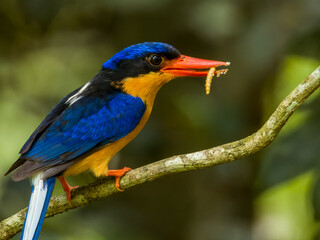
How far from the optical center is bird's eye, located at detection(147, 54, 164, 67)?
11.9 ft

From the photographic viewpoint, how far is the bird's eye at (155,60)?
11.9 feet

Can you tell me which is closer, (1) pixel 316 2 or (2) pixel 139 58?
(2) pixel 139 58

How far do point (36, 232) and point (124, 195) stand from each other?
164 cm

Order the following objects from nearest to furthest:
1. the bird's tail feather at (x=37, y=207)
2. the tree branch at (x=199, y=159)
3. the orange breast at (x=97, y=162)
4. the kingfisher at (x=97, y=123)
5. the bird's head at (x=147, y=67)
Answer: the tree branch at (x=199, y=159), the bird's tail feather at (x=37, y=207), the kingfisher at (x=97, y=123), the orange breast at (x=97, y=162), the bird's head at (x=147, y=67)

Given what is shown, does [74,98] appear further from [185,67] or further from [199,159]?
[199,159]

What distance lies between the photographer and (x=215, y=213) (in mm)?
4637

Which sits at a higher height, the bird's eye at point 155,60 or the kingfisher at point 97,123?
the bird's eye at point 155,60

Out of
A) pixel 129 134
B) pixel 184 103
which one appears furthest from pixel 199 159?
pixel 184 103

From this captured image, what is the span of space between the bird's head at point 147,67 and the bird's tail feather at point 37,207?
3.05 feet

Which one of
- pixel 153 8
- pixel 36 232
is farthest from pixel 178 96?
pixel 36 232

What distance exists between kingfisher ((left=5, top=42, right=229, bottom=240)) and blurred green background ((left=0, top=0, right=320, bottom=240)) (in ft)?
1.98

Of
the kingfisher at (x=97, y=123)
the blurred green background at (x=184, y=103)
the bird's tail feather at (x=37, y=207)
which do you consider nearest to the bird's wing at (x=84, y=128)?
the kingfisher at (x=97, y=123)

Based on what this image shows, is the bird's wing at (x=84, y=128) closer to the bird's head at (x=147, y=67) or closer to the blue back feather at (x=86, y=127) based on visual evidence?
the blue back feather at (x=86, y=127)

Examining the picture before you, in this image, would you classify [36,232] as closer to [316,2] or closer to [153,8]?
[153,8]
